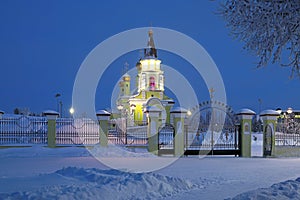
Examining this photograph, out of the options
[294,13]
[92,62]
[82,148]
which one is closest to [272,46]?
[294,13]

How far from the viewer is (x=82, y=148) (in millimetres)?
15219

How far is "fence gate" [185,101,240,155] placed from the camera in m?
15.9

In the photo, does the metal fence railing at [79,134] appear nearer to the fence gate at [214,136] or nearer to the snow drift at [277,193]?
the fence gate at [214,136]

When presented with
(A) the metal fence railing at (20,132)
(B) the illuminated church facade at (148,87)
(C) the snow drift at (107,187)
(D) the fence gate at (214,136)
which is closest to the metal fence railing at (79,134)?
(A) the metal fence railing at (20,132)

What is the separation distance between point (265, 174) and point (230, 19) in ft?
15.7

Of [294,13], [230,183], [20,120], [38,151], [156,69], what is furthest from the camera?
[156,69]

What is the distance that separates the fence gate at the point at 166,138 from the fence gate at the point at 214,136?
2.34 feet

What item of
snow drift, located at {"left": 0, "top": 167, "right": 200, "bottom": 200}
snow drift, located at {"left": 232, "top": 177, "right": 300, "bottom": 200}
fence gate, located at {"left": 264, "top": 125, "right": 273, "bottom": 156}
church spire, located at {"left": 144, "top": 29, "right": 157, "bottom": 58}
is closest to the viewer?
snow drift, located at {"left": 232, "top": 177, "right": 300, "bottom": 200}

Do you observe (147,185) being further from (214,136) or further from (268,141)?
(214,136)

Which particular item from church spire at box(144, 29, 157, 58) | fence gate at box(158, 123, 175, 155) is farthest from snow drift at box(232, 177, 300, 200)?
church spire at box(144, 29, 157, 58)

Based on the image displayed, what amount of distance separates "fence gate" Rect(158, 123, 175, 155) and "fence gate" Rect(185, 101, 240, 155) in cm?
71

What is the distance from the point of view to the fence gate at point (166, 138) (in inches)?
602

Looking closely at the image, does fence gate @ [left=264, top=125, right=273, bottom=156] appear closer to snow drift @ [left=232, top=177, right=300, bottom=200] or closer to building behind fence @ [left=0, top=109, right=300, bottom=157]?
building behind fence @ [left=0, top=109, right=300, bottom=157]

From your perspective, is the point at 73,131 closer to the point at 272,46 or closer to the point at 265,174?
the point at 265,174
